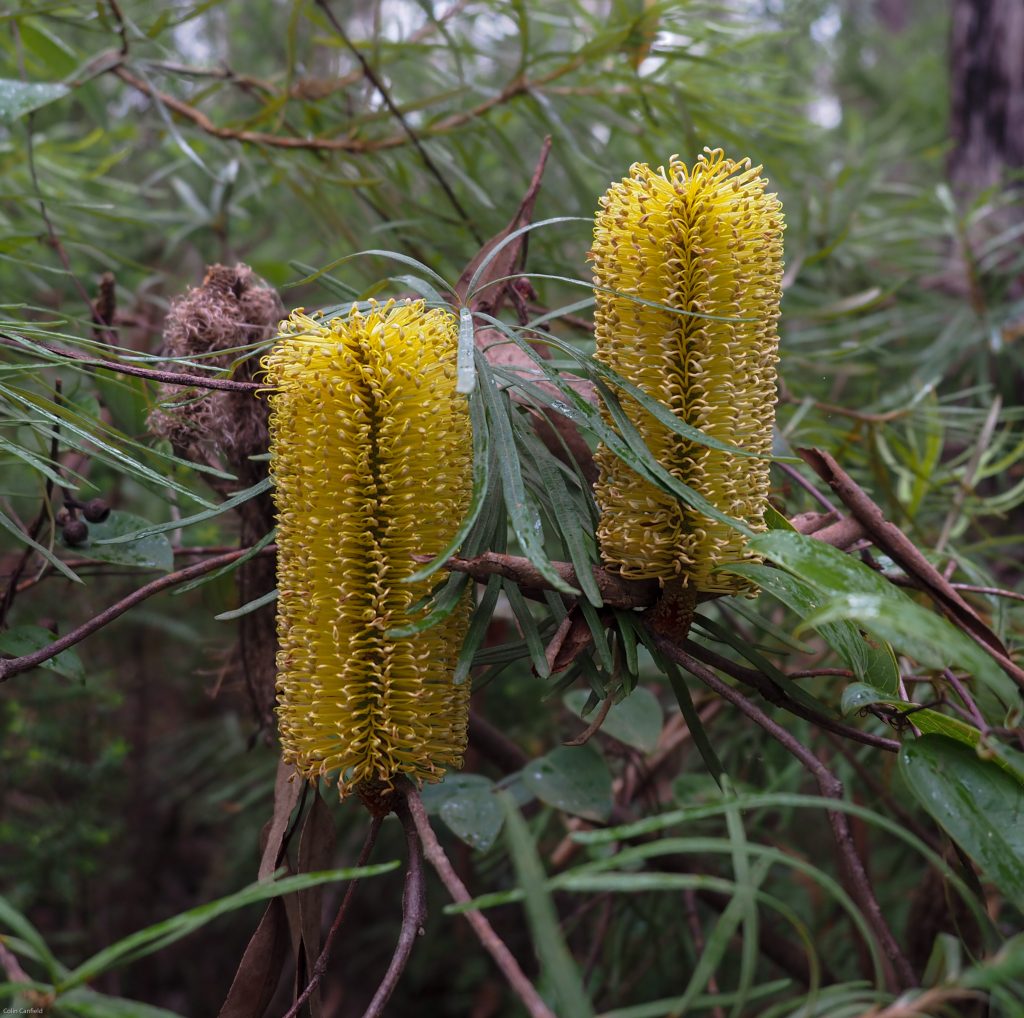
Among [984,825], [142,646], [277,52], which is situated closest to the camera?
[984,825]

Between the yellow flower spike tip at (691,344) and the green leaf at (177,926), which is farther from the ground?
Answer: the yellow flower spike tip at (691,344)

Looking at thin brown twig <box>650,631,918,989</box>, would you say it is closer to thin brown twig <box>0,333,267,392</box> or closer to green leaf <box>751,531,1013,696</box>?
green leaf <box>751,531,1013,696</box>

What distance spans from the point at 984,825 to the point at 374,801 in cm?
23

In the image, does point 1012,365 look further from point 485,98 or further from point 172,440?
point 172,440

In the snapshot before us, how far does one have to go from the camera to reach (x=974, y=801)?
0.34 metres

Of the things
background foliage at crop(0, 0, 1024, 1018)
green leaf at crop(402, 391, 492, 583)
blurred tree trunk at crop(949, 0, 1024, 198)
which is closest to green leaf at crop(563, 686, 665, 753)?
background foliage at crop(0, 0, 1024, 1018)

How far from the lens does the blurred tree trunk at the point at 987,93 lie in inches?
48.3

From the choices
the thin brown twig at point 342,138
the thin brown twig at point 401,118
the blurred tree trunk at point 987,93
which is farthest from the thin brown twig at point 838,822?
the blurred tree trunk at point 987,93

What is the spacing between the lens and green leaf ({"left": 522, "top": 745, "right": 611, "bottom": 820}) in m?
0.59

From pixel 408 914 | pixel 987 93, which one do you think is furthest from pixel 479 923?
pixel 987 93

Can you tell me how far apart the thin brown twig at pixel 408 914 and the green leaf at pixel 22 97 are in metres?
0.45

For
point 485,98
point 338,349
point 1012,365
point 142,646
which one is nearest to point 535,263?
point 485,98

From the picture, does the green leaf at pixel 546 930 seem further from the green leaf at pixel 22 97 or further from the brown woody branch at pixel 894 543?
the green leaf at pixel 22 97

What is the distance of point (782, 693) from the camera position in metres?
0.41
